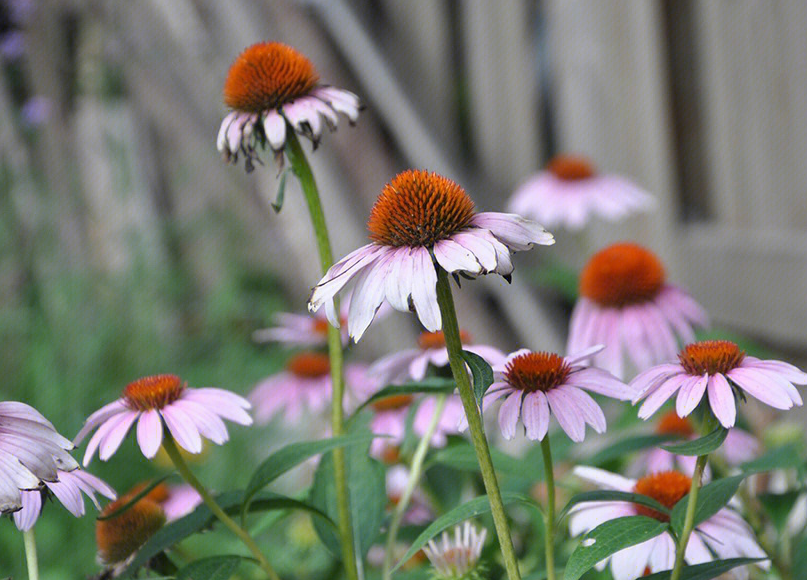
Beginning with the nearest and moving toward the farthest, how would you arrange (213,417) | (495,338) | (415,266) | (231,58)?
(415,266)
(213,417)
(495,338)
(231,58)

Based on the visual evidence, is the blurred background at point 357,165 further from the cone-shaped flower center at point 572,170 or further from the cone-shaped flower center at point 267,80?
the cone-shaped flower center at point 267,80

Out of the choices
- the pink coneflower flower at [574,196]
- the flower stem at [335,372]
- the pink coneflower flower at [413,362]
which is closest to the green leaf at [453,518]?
the flower stem at [335,372]

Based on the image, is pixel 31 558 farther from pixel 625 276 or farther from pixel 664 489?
pixel 625 276

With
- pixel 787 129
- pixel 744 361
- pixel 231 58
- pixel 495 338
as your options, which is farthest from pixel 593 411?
pixel 231 58

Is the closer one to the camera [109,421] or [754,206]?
[109,421]

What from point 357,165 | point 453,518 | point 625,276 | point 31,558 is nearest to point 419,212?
point 453,518

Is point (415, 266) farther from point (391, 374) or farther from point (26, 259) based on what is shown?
point (26, 259)
